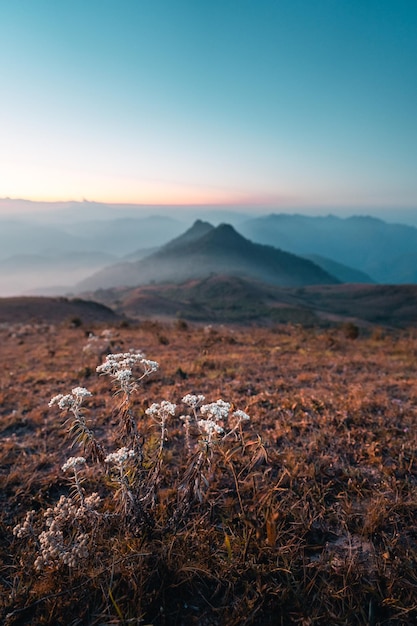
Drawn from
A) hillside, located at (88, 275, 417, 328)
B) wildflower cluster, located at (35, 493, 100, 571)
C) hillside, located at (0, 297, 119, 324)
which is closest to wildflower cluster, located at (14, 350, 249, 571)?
wildflower cluster, located at (35, 493, 100, 571)

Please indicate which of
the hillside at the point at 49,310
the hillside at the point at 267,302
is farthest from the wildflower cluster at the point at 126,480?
the hillside at the point at 267,302

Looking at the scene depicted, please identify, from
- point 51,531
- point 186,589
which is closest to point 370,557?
point 186,589

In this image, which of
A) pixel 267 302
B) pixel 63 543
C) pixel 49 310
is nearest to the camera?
pixel 63 543

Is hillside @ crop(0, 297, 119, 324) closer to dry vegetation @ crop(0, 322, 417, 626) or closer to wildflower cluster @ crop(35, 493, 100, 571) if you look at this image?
dry vegetation @ crop(0, 322, 417, 626)

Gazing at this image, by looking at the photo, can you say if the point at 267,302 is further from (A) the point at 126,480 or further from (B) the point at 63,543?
(B) the point at 63,543

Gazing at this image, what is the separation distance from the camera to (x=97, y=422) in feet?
17.6

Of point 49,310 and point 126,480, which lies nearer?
point 126,480

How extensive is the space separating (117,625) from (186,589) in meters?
0.55

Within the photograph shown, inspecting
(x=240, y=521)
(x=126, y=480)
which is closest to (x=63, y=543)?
(x=126, y=480)

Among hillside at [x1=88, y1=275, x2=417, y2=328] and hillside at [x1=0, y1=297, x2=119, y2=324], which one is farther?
hillside at [x1=88, y1=275, x2=417, y2=328]

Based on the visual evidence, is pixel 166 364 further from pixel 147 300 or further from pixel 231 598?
pixel 147 300

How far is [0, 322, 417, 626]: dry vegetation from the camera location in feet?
7.84

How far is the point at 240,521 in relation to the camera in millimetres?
3096

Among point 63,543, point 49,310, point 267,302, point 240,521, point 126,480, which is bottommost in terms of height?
point 267,302
